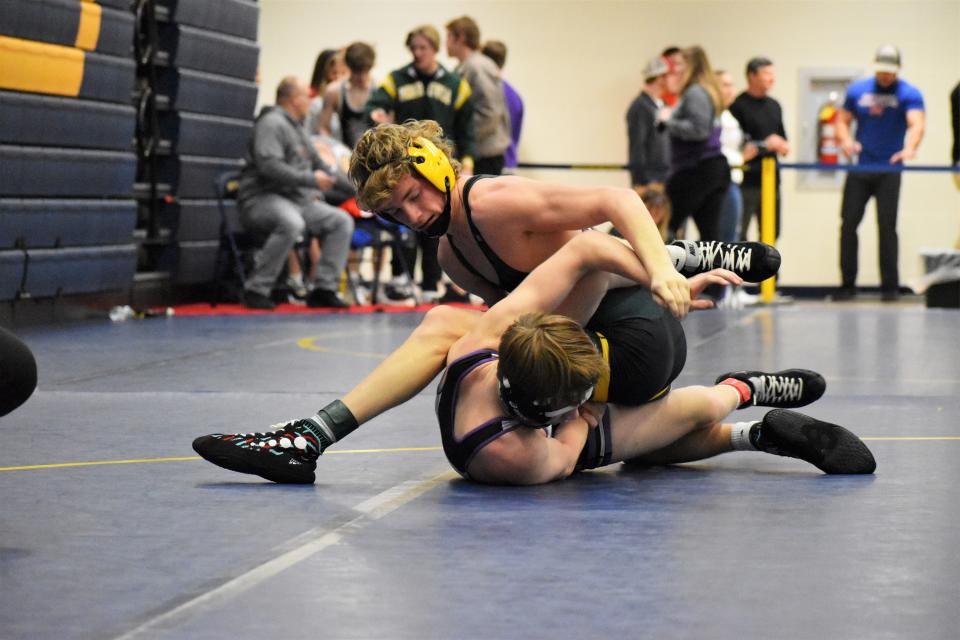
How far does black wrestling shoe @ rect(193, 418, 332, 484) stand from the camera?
3.72 meters

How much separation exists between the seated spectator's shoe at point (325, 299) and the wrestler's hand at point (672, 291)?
23.7ft

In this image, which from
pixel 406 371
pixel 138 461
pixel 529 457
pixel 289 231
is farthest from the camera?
pixel 289 231

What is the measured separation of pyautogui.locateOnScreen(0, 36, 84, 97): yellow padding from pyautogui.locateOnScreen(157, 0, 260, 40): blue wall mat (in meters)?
1.64

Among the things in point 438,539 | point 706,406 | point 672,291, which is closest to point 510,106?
point 706,406

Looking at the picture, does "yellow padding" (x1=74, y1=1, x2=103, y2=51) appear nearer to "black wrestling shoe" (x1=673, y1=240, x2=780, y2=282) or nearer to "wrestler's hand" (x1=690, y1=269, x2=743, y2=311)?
"black wrestling shoe" (x1=673, y1=240, x2=780, y2=282)

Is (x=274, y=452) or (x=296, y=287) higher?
(x=274, y=452)

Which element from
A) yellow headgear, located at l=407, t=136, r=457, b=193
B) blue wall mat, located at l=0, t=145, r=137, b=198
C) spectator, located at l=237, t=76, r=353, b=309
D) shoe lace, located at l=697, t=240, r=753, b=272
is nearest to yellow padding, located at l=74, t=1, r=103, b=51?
blue wall mat, located at l=0, t=145, r=137, b=198

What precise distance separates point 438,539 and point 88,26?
21.8 feet

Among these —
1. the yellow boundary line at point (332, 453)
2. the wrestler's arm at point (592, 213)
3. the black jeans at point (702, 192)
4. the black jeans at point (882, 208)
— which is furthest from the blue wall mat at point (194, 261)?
the wrestler's arm at point (592, 213)

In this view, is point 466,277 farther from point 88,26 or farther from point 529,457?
point 88,26

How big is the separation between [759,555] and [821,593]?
0.30 m

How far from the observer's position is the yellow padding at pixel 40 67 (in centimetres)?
825

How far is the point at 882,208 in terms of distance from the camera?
12.3 m

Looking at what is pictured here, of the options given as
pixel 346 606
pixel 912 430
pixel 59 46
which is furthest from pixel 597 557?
pixel 59 46
